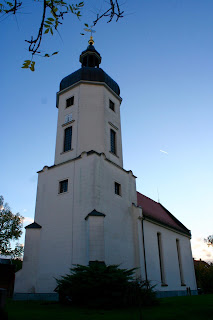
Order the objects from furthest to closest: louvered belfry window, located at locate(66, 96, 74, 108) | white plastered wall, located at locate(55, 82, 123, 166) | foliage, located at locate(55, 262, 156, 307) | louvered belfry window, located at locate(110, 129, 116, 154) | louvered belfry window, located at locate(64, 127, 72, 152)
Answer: louvered belfry window, located at locate(66, 96, 74, 108)
louvered belfry window, located at locate(110, 129, 116, 154)
louvered belfry window, located at locate(64, 127, 72, 152)
white plastered wall, located at locate(55, 82, 123, 166)
foliage, located at locate(55, 262, 156, 307)

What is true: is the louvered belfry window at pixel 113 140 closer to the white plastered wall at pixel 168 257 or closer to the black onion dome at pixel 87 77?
the black onion dome at pixel 87 77

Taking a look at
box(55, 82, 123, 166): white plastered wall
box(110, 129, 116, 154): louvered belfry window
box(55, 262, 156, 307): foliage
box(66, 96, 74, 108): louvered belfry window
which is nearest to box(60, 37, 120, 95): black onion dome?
box(55, 82, 123, 166): white plastered wall

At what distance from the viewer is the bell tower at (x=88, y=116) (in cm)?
1955

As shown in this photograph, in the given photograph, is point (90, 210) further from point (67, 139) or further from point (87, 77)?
point (87, 77)

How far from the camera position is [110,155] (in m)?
19.7

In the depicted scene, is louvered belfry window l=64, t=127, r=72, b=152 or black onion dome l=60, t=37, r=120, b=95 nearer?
louvered belfry window l=64, t=127, r=72, b=152

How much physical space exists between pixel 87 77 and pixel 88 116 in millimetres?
3826

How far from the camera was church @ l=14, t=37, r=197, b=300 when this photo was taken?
15766mm

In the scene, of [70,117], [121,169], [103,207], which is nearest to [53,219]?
[103,207]

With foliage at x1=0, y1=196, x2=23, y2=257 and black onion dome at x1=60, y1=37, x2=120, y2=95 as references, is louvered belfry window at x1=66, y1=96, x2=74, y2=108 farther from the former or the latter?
foliage at x1=0, y1=196, x2=23, y2=257

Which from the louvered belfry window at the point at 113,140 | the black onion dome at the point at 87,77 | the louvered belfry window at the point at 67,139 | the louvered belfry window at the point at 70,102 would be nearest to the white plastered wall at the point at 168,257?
the louvered belfry window at the point at 113,140

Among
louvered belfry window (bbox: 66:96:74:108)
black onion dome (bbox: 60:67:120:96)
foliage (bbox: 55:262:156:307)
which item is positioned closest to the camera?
foliage (bbox: 55:262:156:307)

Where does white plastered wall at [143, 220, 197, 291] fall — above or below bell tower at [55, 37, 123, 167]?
below

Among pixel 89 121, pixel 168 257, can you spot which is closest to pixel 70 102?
pixel 89 121
